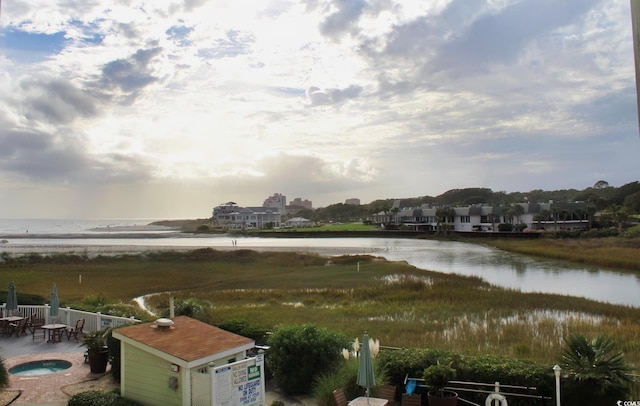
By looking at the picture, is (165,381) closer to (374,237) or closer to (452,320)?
(452,320)

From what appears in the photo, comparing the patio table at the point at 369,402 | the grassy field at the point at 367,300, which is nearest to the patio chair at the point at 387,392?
the patio table at the point at 369,402

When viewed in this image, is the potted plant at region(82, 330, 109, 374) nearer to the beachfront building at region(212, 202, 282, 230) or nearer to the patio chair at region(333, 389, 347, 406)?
the patio chair at region(333, 389, 347, 406)

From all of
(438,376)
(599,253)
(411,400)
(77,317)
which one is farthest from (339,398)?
(599,253)

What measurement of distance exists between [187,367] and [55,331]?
11162 mm

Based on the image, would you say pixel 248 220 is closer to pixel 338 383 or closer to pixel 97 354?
pixel 97 354

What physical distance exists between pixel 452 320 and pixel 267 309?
9389 mm

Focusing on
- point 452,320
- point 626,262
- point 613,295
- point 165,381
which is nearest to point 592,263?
point 626,262

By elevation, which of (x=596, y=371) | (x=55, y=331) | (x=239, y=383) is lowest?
(x=55, y=331)

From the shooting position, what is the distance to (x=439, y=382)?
10195mm

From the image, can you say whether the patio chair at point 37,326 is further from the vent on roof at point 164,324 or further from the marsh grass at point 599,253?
the marsh grass at point 599,253

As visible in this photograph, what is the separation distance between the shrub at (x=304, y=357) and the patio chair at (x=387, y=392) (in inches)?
80.3

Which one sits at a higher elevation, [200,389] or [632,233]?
[200,389]

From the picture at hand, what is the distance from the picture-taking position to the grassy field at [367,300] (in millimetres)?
18484

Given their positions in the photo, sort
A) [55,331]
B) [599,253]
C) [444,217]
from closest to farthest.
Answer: [55,331], [599,253], [444,217]
